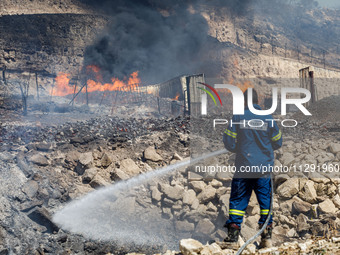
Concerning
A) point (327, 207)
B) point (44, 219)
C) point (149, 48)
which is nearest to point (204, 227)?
point (327, 207)

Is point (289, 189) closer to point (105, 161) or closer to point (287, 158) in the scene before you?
point (287, 158)

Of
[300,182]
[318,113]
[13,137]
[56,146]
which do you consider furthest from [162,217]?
[318,113]

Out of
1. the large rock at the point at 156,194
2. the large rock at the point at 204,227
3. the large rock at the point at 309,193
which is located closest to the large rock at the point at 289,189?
the large rock at the point at 309,193

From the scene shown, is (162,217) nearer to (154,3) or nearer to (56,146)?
(56,146)

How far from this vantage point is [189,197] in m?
6.12

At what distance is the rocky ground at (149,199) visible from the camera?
5.04 meters

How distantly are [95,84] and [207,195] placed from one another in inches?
1282

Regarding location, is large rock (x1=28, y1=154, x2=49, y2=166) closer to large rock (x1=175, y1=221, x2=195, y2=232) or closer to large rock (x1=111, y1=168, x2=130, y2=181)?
large rock (x1=111, y1=168, x2=130, y2=181)

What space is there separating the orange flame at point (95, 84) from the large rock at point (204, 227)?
27730 mm

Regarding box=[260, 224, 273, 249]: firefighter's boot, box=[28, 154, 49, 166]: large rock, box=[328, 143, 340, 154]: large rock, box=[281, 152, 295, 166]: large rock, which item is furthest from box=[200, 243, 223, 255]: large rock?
box=[28, 154, 49, 166]: large rock

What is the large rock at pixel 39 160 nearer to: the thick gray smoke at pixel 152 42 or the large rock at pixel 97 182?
the large rock at pixel 97 182

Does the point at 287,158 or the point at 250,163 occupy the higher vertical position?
the point at 250,163

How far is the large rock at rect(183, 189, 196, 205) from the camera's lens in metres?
6.07

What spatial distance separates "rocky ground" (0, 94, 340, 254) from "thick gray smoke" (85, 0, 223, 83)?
30.2 metres
